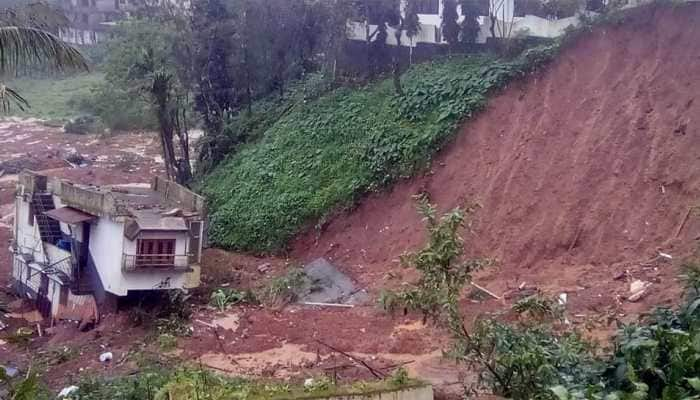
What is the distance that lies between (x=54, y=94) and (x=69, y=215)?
1321 inches

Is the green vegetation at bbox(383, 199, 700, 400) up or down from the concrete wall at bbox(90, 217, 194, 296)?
up

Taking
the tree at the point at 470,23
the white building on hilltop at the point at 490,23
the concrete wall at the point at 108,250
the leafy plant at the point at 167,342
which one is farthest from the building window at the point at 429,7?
the leafy plant at the point at 167,342

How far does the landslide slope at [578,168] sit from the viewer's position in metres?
15.6

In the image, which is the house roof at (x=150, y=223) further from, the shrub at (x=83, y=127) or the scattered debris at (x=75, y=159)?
the shrub at (x=83, y=127)

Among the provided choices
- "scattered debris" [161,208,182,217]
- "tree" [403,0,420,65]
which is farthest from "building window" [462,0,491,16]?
"scattered debris" [161,208,182,217]

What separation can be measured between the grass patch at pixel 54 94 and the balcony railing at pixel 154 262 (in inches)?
1105

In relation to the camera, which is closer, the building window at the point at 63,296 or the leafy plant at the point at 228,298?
the leafy plant at the point at 228,298

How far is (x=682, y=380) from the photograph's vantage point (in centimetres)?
580

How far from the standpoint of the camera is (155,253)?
15.8m

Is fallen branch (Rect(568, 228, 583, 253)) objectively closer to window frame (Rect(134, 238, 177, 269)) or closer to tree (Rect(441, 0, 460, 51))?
window frame (Rect(134, 238, 177, 269))

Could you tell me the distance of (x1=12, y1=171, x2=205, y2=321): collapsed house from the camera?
15672mm

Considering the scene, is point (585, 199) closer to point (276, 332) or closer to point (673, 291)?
point (673, 291)

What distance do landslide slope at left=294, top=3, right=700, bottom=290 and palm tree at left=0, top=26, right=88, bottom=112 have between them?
9.03m

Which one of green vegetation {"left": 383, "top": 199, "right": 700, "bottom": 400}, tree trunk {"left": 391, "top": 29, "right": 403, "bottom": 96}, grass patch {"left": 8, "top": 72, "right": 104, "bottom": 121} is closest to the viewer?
green vegetation {"left": 383, "top": 199, "right": 700, "bottom": 400}
